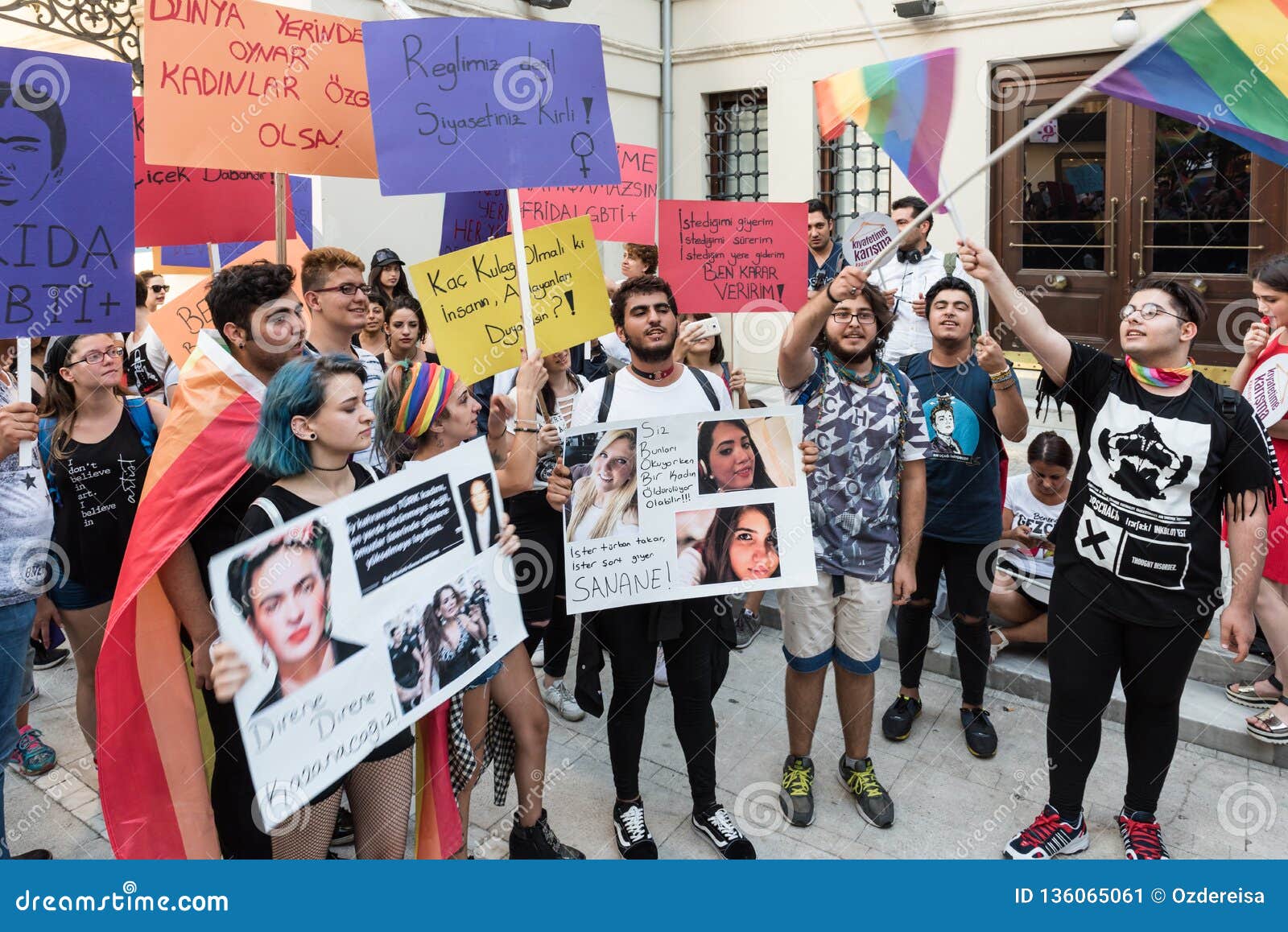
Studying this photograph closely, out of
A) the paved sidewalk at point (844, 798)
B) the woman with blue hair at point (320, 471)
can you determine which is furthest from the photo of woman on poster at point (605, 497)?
the paved sidewalk at point (844, 798)

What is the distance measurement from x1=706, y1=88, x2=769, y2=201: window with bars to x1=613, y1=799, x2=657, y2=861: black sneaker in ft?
26.2

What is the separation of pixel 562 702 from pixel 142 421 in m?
1.96

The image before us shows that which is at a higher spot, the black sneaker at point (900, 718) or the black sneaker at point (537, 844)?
the black sneaker at point (900, 718)

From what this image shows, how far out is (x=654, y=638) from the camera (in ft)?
9.94

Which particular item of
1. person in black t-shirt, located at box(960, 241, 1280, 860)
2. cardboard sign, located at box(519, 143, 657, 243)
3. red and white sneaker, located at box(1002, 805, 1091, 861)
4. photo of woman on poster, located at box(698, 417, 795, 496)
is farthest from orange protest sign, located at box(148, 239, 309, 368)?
red and white sneaker, located at box(1002, 805, 1091, 861)

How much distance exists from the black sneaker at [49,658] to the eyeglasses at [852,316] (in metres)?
3.99

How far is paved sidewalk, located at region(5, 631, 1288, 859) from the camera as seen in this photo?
322cm

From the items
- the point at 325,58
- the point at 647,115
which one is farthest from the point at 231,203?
the point at 647,115

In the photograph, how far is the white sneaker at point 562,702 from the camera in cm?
410

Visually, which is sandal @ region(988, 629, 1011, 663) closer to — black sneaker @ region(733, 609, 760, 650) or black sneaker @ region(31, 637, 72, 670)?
black sneaker @ region(733, 609, 760, 650)

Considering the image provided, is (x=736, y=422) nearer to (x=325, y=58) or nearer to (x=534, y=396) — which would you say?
(x=534, y=396)

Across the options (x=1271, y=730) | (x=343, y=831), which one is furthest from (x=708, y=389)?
(x=1271, y=730)

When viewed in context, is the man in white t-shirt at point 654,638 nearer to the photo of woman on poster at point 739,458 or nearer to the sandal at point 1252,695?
the photo of woman on poster at point 739,458

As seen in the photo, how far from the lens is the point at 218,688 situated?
6.06 ft
